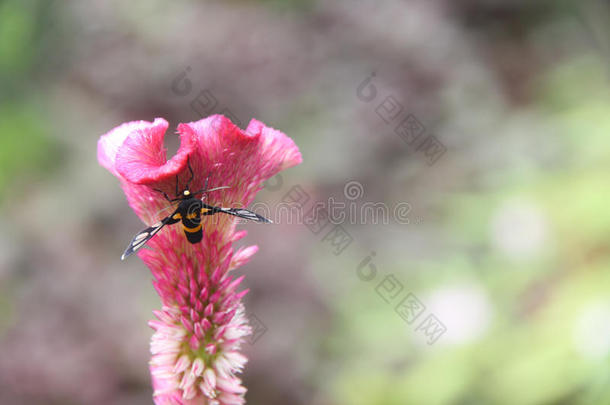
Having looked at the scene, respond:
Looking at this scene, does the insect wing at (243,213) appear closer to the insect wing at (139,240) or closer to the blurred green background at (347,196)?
the insect wing at (139,240)

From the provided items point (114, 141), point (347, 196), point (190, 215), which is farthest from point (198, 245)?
point (347, 196)

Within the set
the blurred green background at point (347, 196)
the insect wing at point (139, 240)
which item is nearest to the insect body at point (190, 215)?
the insect wing at point (139, 240)

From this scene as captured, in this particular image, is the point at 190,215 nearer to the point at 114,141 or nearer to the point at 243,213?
the point at 243,213

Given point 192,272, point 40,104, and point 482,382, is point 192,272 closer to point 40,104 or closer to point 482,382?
point 482,382

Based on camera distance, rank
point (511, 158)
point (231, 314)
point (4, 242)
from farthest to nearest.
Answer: point (511, 158), point (4, 242), point (231, 314)

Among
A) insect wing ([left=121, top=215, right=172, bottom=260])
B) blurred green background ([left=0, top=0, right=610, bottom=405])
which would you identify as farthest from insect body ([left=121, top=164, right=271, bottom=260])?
Result: blurred green background ([left=0, top=0, right=610, bottom=405])

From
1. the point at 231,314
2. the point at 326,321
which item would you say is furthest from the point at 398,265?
the point at 231,314
